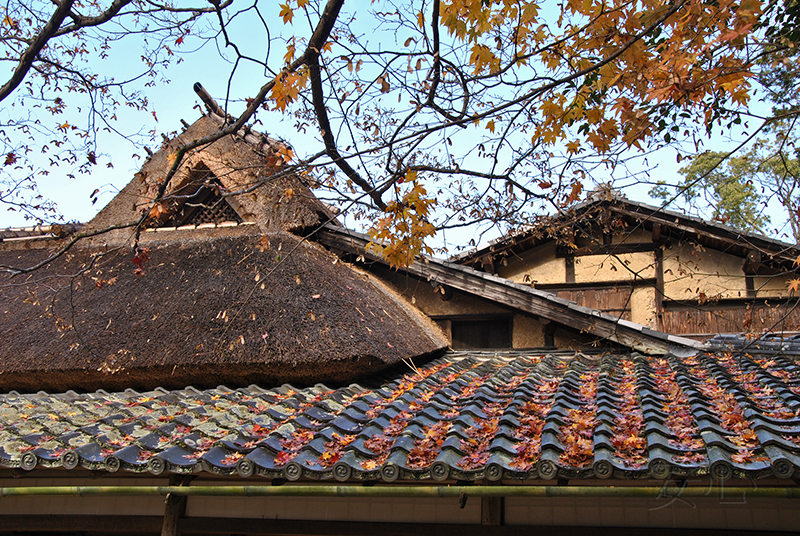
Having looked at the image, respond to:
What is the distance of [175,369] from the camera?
227 inches

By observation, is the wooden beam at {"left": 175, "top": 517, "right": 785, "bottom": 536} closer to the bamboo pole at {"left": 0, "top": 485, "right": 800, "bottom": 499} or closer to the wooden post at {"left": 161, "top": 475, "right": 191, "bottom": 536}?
the wooden post at {"left": 161, "top": 475, "right": 191, "bottom": 536}

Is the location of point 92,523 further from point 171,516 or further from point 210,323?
point 210,323

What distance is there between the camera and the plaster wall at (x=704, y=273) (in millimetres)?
8906

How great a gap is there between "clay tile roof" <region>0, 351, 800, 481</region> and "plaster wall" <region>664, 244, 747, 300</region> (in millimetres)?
3236

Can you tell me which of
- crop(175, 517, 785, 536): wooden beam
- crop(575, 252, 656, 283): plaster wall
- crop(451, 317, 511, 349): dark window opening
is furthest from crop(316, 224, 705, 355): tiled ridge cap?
crop(175, 517, 785, 536): wooden beam

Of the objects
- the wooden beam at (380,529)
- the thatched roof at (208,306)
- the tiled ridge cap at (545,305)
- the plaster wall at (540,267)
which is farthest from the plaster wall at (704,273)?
the wooden beam at (380,529)

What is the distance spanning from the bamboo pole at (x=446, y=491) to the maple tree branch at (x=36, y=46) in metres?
3.13

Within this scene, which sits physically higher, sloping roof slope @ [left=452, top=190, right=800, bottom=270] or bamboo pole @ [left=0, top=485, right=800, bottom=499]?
sloping roof slope @ [left=452, top=190, right=800, bottom=270]

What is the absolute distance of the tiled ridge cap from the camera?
649cm

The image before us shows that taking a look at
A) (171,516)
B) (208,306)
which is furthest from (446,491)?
(208,306)

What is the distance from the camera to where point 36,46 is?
4598 mm

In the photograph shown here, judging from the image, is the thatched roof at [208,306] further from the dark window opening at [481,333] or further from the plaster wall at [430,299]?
the dark window opening at [481,333]

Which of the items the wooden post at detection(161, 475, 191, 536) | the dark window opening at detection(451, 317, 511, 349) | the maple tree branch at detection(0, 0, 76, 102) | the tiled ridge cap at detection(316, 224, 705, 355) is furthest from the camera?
the dark window opening at detection(451, 317, 511, 349)

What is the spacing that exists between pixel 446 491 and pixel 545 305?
4.10 metres
